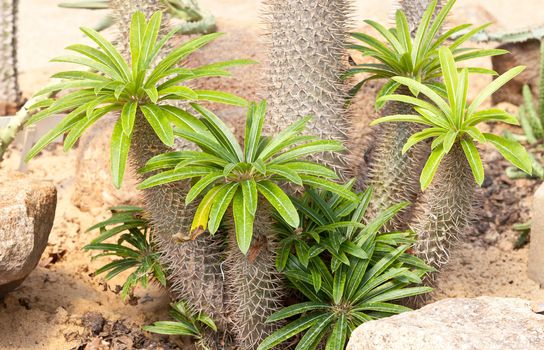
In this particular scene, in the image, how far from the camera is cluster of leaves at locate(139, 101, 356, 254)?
2.58 meters

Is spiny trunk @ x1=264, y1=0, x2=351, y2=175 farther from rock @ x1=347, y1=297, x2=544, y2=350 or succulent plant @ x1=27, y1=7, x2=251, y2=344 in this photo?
rock @ x1=347, y1=297, x2=544, y2=350

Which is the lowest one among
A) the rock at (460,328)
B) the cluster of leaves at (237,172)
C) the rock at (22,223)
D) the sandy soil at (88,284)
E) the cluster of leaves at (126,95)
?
the sandy soil at (88,284)

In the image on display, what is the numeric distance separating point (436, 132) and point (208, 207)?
90 centimetres

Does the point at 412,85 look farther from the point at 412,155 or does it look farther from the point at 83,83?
the point at 83,83

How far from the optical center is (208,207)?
2.67 metres

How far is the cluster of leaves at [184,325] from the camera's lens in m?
3.30

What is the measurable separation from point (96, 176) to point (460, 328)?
2.86m

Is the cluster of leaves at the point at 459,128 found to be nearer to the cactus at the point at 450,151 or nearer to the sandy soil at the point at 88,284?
the cactus at the point at 450,151

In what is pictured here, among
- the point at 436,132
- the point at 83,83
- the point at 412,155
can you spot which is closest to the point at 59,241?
the point at 83,83

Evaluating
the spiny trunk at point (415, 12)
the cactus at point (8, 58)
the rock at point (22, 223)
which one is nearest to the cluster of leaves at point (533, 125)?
the spiny trunk at point (415, 12)

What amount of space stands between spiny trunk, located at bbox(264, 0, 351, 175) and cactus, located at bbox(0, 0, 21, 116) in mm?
2875

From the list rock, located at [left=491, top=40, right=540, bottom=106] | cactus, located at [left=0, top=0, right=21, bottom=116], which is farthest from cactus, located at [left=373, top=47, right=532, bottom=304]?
cactus, located at [left=0, top=0, right=21, bottom=116]

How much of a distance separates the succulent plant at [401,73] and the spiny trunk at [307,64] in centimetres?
15

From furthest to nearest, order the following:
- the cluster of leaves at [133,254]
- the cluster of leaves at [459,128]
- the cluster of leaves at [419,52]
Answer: the cluster of leaves at [133,254]
the cluster of leaves at [419,52]
the cluster of leaves at [459,128]
